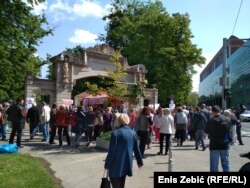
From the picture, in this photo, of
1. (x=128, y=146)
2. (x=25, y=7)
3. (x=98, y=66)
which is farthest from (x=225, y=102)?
(x=128, y=146)

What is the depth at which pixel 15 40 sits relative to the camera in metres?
23.5

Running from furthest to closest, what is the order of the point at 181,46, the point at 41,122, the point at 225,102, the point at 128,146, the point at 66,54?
the point at 181,46 → the point at 66,54 → the point at 225,102 → the point at 41,122 → the point at 128,146

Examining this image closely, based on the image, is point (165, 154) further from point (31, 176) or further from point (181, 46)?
point (181, 46)

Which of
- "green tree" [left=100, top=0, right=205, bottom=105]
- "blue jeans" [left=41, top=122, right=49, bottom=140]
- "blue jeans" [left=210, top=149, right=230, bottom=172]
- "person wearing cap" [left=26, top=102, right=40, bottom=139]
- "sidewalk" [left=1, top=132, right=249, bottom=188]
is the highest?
"green tree" [left=100, top=0, right=205, bottom=105]

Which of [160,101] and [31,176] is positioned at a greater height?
[160,101]

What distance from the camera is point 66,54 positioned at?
30609 millimetres

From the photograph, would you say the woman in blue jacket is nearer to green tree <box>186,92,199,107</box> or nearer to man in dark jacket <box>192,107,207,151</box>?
man in dark jacket <box>192,107,207,151</box>

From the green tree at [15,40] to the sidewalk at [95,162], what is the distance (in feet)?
17.1

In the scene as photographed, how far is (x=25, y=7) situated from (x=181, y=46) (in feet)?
97.4

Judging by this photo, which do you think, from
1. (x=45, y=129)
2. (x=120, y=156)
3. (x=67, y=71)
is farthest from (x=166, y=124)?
(x=67, y=71)

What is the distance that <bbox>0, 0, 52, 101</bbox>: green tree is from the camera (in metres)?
18.1

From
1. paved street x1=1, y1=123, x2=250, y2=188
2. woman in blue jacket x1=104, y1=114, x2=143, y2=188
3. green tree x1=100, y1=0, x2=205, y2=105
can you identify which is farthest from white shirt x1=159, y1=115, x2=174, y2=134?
green tree x1=100, y1=0, x2=205, y2=105

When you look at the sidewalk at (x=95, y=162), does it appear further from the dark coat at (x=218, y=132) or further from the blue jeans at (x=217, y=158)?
the dark coat at (x=218, y=132)

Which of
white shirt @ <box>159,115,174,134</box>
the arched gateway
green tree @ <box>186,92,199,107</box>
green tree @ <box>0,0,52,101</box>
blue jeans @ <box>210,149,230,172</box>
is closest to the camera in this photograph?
blue jeans @ <box>210,149,230,172</box>
